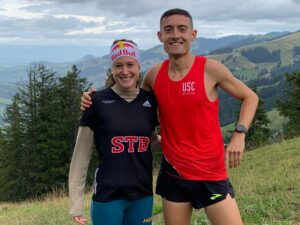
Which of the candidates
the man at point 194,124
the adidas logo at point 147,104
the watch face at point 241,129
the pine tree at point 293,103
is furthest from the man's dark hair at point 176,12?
the pine tree at point 293,103

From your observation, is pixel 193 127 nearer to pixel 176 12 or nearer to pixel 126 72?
pixel 126 72

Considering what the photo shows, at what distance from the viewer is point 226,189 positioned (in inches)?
161

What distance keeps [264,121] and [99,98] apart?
49102 millimetres

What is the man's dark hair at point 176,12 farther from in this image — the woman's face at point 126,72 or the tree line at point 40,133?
the tree line at point 40,133

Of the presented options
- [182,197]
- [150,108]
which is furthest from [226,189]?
[150,108]

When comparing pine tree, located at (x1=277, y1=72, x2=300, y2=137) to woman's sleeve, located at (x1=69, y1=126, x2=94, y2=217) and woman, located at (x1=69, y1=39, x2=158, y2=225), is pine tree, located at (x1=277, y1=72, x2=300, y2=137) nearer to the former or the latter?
woman, located at (x1=69, y1=39, x2=158, y2=225)

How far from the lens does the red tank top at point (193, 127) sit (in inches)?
155

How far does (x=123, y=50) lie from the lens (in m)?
4.14

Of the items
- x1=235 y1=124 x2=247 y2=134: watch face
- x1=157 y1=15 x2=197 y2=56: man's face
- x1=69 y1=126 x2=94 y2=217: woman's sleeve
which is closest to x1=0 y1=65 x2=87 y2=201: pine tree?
x1=69 y1=126 x2=94 y2=217: woman's sleeve

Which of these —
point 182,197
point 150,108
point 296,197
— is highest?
point 150,108

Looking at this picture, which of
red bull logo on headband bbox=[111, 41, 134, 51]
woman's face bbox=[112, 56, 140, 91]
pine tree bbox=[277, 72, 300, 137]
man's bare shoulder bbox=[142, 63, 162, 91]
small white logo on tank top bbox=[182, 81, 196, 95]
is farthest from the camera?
pine tree bbox=[277, 72, 300, 137]

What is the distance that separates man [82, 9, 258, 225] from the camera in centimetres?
396

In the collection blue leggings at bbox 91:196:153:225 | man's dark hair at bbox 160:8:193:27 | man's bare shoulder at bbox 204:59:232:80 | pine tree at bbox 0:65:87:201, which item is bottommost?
pine tree at bbox 0:65:87:201

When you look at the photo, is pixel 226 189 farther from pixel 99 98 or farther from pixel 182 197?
pixel 99 98
